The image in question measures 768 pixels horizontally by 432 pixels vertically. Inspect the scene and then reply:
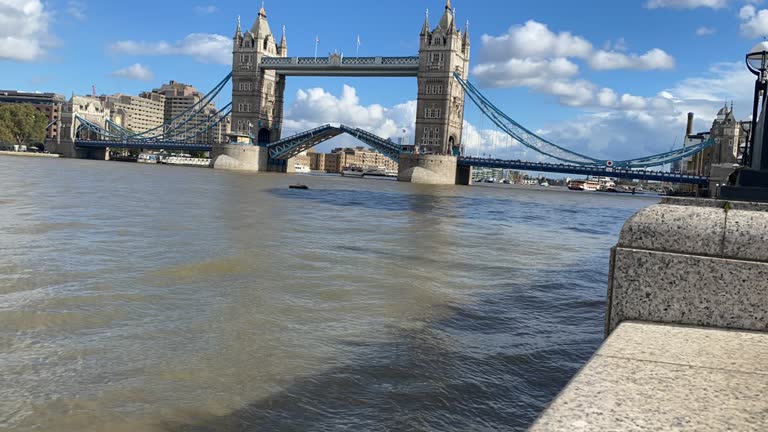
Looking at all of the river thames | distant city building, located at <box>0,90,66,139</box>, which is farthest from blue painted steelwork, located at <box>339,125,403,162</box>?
distant city building, located at <box>0,90,66,139</box>

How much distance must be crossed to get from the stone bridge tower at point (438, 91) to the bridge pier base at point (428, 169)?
4.54 meters

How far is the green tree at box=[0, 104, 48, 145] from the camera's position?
10288cm

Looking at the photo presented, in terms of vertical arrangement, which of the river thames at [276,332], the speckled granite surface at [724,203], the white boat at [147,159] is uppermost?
the white boat at [147,159]

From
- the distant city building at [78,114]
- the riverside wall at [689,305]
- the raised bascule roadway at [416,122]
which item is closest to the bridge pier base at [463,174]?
the raised bascule roadway at [416,122]

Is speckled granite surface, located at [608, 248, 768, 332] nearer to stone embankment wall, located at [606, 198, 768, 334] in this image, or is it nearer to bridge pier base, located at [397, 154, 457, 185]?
stone embankment wall, located at [606, 198, 768, 334]

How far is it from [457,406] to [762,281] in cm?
227

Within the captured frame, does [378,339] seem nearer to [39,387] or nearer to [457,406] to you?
[457,406]

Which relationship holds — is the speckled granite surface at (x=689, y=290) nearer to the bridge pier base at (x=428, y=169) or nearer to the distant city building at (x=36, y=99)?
the bridge pier base at (x=428, y=169)

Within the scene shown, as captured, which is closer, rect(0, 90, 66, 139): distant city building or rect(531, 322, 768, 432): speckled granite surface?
rect(531, 322, 768, 432): speckled granite surface

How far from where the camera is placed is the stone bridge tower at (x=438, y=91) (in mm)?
81438

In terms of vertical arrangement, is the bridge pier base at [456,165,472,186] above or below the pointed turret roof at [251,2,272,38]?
below

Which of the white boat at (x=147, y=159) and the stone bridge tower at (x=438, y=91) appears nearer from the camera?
the stone bridge tower at (x=438, y=91)

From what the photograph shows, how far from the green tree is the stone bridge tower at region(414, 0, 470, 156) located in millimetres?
65589

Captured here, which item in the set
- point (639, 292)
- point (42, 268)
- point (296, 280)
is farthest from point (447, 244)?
A: point (639, 292)
